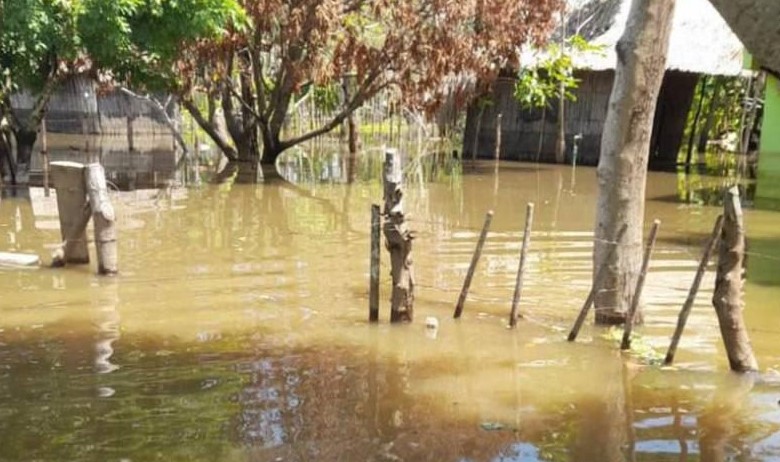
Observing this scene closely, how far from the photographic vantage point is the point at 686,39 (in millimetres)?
21516

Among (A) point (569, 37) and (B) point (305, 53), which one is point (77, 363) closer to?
(B) point (305, 53)

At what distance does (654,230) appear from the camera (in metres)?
6.45

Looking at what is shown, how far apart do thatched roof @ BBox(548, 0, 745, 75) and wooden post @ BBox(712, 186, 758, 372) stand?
14.7 m

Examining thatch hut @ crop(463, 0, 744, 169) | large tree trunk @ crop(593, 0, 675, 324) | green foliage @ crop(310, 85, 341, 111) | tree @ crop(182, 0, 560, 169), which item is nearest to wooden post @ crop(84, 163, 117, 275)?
large tree trunk @ crop(593, 0, 675, 324)

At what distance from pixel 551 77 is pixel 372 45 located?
5726mm

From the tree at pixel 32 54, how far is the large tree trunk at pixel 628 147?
9.21 m

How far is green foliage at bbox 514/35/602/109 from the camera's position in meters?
22.4

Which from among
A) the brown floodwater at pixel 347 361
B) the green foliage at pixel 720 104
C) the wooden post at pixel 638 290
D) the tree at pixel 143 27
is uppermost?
the tree at pixel 143 27

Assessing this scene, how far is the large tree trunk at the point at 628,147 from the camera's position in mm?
6777

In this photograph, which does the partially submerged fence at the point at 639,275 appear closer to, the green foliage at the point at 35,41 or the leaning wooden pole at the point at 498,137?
the green foliage at the point at 35,41

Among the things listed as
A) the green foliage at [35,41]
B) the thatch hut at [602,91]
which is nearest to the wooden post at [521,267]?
the green foliage at [35,41]

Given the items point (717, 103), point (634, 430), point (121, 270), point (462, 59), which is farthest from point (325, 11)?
point (717, 103)

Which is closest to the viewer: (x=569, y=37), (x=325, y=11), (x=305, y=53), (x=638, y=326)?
(x=638, y=326)

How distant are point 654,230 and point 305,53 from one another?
44.8 feet
